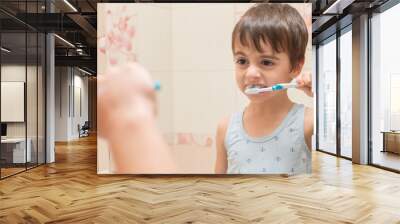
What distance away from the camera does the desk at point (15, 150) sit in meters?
6.36

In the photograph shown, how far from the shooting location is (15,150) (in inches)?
266

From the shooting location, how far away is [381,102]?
7410 millimetres

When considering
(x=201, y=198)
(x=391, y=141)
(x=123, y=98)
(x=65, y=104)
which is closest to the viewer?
(x=201, y=198)

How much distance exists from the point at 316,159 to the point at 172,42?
451cm

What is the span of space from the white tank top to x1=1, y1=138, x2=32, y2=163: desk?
367cm

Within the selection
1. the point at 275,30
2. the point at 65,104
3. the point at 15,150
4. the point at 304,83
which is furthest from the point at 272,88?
the point at 65,104

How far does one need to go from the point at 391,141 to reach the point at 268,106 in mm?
2776

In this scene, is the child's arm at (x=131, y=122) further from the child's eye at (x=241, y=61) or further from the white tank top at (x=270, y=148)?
the child's eye at (x=241, y=61)

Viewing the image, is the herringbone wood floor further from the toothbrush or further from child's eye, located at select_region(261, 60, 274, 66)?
child's eye, located at select_region(261, 60, 274, 66)

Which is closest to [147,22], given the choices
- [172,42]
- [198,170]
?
A: [172,42]

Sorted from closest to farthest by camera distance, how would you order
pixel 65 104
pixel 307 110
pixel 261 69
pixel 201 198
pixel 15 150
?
1. pixel 201 198
2. pixel 261 69
3. pixel 307 110
4. pixel 15 150
5. pixel 65 104

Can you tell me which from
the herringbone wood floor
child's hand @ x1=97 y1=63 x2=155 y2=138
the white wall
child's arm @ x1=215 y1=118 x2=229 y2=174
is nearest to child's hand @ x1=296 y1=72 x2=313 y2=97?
child's arm @ x1=215 y1=118 x2=229 y2=174

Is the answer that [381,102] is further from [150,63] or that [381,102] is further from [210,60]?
[150,63]

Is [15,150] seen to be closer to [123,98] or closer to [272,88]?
[123,98]
